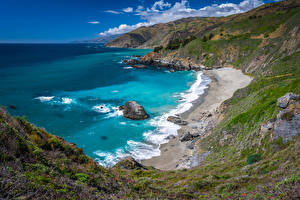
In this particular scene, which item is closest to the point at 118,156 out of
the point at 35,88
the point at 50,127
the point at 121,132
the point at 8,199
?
the point at 121,132

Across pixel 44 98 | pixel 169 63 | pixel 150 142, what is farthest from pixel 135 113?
pixel 169 63

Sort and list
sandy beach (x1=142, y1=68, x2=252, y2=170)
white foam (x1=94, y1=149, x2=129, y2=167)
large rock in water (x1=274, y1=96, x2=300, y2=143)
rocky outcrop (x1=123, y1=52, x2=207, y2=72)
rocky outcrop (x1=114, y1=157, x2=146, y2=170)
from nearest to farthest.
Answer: large rock in water (x1=274, y1=96, x2=300, y2=143), rocky outcrop (x1=114, y1=157, x2=146, y2=170), sandy beach (x1=142, y1=68, x2=252, y2=170), white foam (x1=94, y1=149, x2=129, y2=167), rocky outcrop (x1=123, y1=52, x2=207, y2=72)

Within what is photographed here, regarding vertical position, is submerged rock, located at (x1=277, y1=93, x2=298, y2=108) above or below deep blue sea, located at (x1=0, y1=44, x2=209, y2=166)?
above

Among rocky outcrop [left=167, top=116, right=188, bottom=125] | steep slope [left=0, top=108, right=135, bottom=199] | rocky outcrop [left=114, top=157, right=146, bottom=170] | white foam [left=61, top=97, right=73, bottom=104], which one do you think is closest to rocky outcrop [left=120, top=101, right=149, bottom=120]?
rocky outcrop [left=167, top=116, right=188, bottom=125]

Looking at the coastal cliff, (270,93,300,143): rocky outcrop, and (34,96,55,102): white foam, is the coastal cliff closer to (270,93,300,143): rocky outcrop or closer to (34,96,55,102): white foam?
(270,93,300,143): rocky outcrop

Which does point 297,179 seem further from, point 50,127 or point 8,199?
point 50,127

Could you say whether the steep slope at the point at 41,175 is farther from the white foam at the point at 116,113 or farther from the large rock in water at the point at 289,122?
the white foam at the point at 116,113

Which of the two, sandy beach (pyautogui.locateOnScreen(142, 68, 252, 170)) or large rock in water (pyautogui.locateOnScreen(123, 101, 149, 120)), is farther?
large rock in water (pyautogui.locateOnScreen(123, 101, 149, 120))

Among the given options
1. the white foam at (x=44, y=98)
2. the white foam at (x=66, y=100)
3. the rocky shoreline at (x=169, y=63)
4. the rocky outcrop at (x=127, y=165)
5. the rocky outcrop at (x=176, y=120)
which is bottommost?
the rocky outcrop at (x=176, y=120)

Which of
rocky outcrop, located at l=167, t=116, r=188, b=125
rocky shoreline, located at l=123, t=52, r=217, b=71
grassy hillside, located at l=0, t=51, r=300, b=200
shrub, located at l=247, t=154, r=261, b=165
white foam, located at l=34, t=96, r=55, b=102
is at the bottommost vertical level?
rocky outcrop, located at l=167, t=116, r=188, b=125

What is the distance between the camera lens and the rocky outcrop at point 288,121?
12.0m

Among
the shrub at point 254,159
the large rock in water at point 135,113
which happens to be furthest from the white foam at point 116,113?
the shrub at point 254,159

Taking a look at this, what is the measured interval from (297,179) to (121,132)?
81.2 ft

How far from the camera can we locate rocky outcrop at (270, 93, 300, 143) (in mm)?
12047
